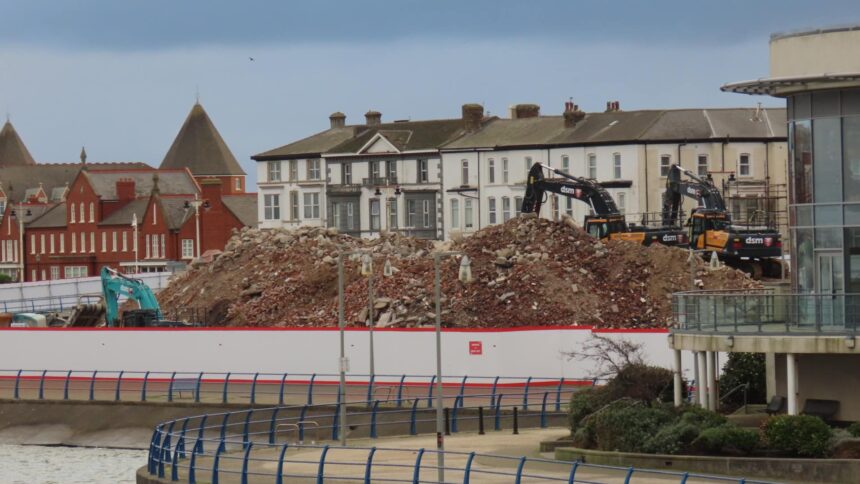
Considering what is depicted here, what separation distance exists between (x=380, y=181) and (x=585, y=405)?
75.1 meters

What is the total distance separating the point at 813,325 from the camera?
41344 millimetres

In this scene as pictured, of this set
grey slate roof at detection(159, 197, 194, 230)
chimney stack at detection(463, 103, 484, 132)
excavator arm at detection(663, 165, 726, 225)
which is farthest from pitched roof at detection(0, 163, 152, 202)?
excavator arm at detection(663, 165, 726, 225)

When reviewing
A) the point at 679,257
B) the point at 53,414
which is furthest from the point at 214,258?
the point at 53,414

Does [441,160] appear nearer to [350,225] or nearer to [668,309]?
[350,225]

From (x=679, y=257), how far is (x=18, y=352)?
1008 inches

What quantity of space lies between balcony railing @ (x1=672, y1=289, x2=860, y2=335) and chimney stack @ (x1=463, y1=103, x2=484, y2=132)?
244 feet

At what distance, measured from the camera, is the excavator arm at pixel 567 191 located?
88.6 m

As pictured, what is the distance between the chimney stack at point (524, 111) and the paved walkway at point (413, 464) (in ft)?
231

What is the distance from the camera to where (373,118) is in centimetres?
12800

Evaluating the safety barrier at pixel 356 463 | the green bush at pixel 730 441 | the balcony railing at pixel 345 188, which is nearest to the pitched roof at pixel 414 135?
the balcony railing at pixel 345 188

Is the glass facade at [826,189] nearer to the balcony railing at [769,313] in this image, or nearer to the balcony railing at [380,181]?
the balcony railing at [769,313]

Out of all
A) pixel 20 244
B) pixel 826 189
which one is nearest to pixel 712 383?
pixel 826 189

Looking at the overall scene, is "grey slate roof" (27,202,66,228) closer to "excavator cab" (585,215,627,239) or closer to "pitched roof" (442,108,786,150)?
"pitched roof" (442,108,786,150)

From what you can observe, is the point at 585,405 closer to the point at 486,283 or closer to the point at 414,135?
the point at 486,283
